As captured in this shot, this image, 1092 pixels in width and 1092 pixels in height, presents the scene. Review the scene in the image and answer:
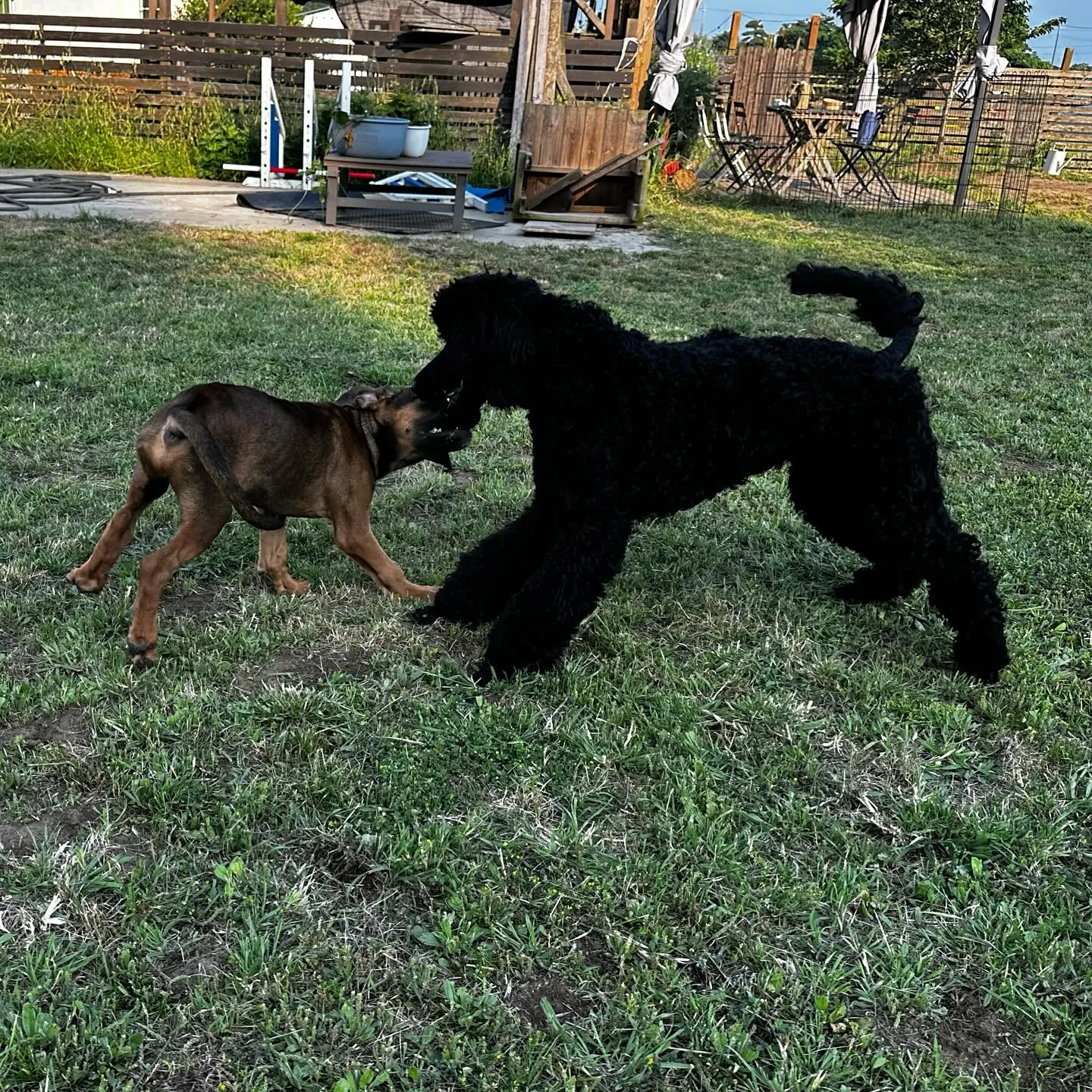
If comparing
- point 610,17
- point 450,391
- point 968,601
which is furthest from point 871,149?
point 450,391

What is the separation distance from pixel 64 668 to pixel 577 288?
6592 millimetres

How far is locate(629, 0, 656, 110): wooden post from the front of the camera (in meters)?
14.1

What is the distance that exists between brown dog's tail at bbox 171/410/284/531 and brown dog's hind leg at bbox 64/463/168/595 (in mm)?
346

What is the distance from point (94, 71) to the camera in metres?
15.5

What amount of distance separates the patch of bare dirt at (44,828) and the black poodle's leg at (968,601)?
2663mm

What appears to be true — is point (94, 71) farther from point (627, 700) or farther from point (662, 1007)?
point (662, 1007)

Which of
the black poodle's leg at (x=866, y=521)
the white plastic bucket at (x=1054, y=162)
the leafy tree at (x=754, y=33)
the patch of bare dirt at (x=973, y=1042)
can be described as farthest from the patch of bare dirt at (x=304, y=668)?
the leafy tree at (x=754, y=33)

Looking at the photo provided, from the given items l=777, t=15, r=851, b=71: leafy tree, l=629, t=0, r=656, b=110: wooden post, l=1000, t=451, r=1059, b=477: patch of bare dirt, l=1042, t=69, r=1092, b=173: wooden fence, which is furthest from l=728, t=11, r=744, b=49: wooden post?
l=1000, t=451, r=1059, b=477: patch of bare dirt

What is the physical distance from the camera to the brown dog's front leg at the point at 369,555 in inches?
141

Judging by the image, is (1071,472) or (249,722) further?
(1071,472)

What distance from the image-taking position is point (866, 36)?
15039mm

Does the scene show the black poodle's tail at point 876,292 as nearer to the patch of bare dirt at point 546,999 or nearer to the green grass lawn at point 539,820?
the green grass lawn at point 539,820

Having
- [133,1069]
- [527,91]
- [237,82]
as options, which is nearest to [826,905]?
[133,1069]

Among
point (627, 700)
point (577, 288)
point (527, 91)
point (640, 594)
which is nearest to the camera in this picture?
point (627, 700)
